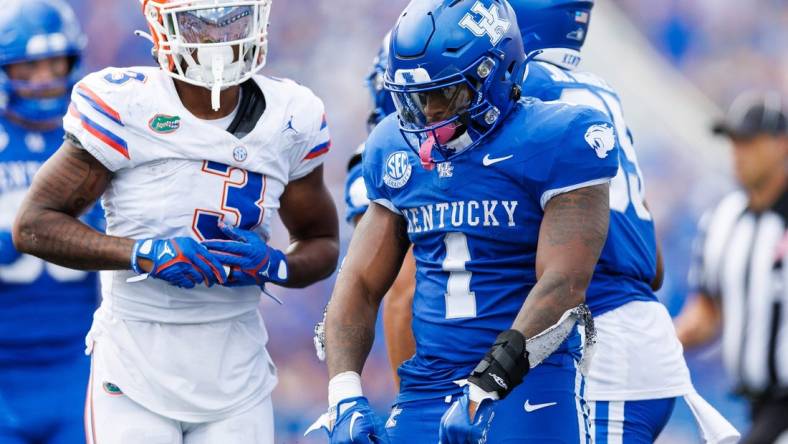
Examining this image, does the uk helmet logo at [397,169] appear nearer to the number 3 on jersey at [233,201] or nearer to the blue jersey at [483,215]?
the blue jersey at [483,215]

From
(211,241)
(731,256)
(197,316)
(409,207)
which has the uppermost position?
(409,207)

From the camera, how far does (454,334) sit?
3.76 m

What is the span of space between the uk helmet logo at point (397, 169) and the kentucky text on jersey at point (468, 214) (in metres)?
0.09

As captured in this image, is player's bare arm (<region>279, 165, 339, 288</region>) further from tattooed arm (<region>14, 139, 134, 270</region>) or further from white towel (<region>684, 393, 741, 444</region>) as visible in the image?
white towel (<region>684, 393, 741, 444</region>)

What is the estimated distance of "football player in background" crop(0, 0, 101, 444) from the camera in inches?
223

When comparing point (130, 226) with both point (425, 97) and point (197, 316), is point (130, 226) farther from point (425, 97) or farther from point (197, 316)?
point (425, 97)

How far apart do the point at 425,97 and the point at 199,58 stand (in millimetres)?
948

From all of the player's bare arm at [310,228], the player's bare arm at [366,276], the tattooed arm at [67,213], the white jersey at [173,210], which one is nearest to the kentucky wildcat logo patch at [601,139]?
the player's bare arm at [366,276]

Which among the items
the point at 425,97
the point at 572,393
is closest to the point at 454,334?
the point at 572,393

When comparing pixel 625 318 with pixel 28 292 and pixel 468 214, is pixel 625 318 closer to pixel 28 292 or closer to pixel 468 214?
pixel 468 214

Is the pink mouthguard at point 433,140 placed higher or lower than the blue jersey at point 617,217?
higher

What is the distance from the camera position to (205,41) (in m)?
4.37

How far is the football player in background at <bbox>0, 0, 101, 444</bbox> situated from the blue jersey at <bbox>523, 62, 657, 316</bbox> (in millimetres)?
2079

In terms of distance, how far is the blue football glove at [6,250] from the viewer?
5695 millimetres
